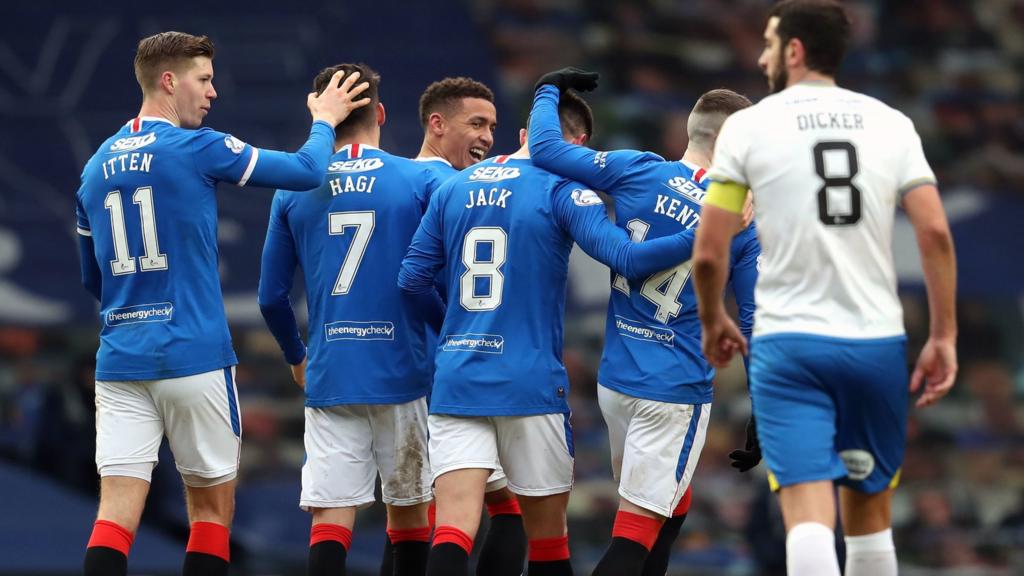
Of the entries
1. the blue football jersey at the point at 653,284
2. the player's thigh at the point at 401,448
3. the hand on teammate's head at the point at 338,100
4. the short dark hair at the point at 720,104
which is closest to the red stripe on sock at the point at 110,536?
the player's thigh at the point at 401,448

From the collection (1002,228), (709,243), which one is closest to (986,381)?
(1002,228)

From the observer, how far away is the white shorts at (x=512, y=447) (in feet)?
19.9

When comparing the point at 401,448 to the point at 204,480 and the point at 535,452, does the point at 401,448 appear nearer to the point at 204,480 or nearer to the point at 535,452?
the point at 535,452

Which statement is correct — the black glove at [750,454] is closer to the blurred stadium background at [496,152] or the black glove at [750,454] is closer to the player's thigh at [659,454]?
the player's thigh at [659,454]

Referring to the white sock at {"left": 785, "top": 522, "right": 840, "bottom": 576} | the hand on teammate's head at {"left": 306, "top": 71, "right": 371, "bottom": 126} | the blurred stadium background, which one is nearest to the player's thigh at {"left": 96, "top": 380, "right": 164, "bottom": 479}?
the hand on teammate's head at {"left": 306, "top": 71, "right": 371, "bottom": 126}

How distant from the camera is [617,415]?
6.27 meters

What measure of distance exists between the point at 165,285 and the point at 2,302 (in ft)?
26.8

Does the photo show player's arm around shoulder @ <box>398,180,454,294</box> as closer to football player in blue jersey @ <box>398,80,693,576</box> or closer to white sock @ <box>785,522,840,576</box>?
football player in blue jersey @ <box>398,80,693,576</box>

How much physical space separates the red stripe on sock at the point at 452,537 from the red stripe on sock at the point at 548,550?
438 millimetres

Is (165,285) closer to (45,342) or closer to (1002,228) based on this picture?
(45,342)

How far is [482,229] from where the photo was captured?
616 centimetres

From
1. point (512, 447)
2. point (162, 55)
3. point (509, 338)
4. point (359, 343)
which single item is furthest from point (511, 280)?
point (162, 55)

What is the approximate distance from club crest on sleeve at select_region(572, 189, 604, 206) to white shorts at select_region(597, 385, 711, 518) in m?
0.83

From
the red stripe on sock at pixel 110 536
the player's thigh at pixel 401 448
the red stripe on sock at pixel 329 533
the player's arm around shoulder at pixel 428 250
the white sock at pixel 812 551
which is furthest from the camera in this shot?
the player's thigh at pixel 401 448
